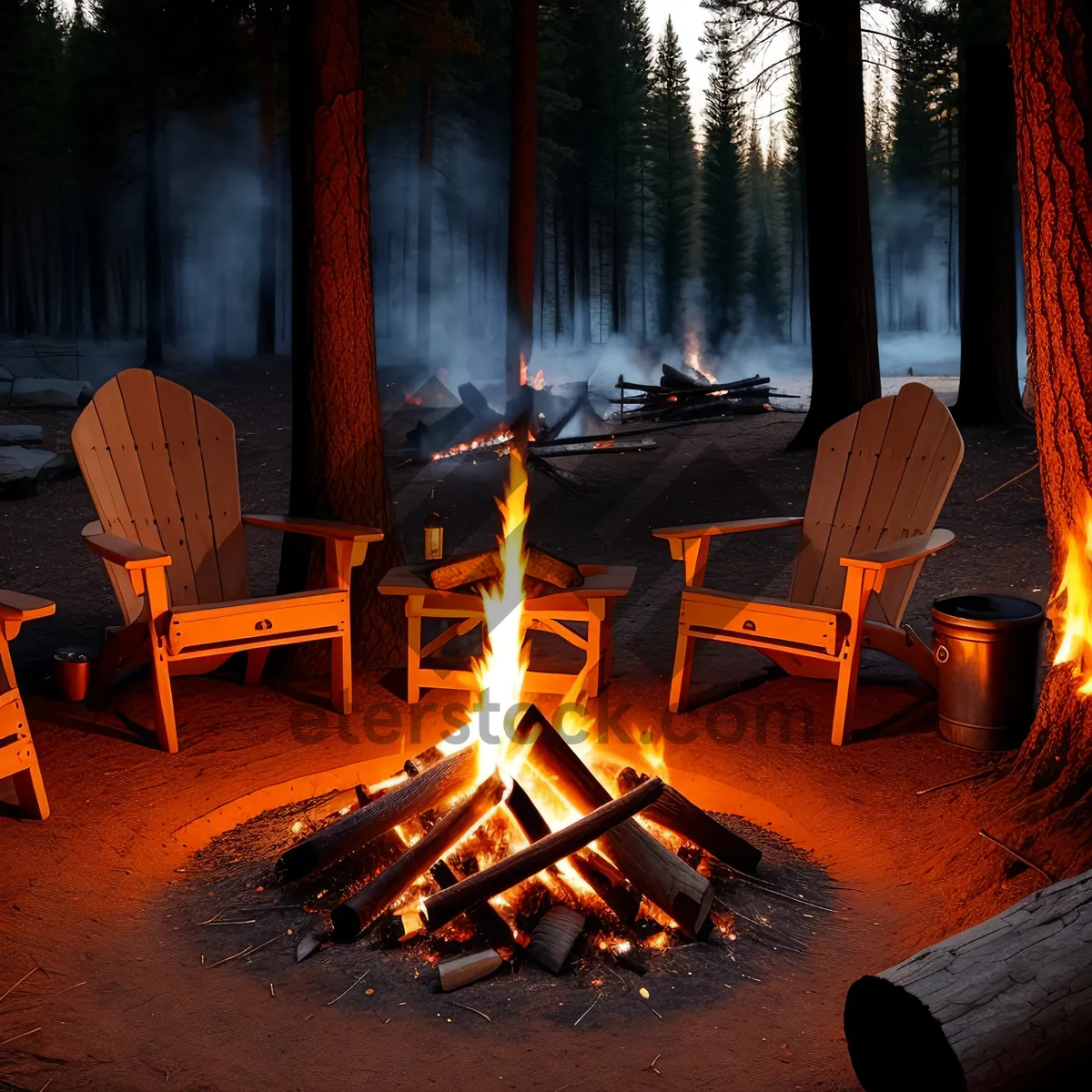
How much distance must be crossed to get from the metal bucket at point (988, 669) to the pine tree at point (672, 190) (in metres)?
36.5

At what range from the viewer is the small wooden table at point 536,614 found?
387 centimetres

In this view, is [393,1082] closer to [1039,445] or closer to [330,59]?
[1039,445]

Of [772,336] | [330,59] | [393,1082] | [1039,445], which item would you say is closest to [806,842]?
[1039,445]

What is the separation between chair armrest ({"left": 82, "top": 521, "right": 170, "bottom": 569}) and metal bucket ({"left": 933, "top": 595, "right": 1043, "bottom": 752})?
2.39 meters

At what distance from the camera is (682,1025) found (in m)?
2.13

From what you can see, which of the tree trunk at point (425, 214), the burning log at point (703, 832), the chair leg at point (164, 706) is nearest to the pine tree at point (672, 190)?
the tree trunk at point (425, 214)

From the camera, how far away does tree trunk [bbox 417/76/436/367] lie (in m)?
18.6

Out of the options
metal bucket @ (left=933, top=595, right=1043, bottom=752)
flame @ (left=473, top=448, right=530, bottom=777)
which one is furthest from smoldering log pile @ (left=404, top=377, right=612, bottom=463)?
metal bucket @ (left=933, top=595, right=1043, bottom=752)

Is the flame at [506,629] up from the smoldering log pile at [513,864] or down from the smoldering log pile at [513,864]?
up

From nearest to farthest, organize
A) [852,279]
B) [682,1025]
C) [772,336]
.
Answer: [682,1025], [852,279], [772,336]

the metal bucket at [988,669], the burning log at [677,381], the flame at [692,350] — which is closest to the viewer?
the metal bucket at [988,669]

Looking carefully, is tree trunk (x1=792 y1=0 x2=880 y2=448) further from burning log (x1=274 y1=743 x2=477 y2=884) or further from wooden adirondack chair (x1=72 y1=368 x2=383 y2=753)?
burning log (x1=274 y1=743 x2=477 y2=884)

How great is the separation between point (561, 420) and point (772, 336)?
32.8 metres

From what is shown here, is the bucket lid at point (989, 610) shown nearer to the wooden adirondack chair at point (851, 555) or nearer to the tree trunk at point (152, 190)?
the wooden adirondack chair at point (851, 555)
